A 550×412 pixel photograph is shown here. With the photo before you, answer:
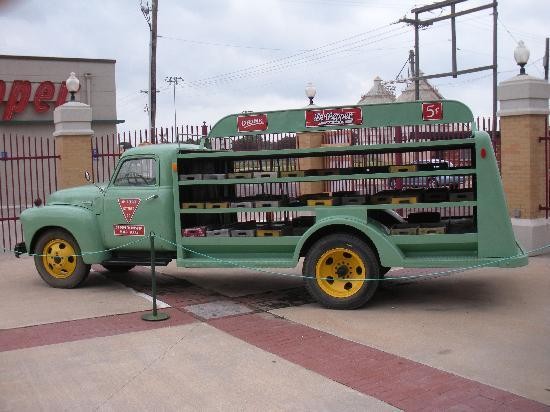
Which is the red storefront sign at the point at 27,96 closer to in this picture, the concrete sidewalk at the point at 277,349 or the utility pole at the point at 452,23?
the utility pole at the point at 452,23

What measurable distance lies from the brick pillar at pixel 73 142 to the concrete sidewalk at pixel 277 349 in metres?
4.94

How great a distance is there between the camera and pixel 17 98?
23.8 meters

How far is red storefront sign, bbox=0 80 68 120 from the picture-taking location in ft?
77.4

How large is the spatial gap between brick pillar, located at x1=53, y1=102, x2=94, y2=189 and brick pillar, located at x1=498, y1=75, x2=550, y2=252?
8.91 meters

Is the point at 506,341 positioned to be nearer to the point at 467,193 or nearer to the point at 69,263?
the point at 467,193

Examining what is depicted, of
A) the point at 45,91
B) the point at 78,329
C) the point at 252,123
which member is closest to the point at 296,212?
the point at 252,123

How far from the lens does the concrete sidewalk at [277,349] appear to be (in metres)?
5.12

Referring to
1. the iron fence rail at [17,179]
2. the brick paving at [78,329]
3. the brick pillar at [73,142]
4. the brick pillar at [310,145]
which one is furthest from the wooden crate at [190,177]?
the brick pillar at [73,142]

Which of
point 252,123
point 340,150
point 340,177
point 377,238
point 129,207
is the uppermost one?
point 252,123

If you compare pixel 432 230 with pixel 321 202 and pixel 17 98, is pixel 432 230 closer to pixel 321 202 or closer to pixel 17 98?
pixel 321 202

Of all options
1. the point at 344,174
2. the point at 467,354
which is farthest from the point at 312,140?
the point at 467,354

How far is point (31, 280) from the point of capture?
34.0ft

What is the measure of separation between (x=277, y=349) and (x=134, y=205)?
11.9ft

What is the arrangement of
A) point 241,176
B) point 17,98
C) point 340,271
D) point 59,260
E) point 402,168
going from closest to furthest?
point 402,168 → point 340,271 → point 241,176 → point 59,260 → point 17,98
